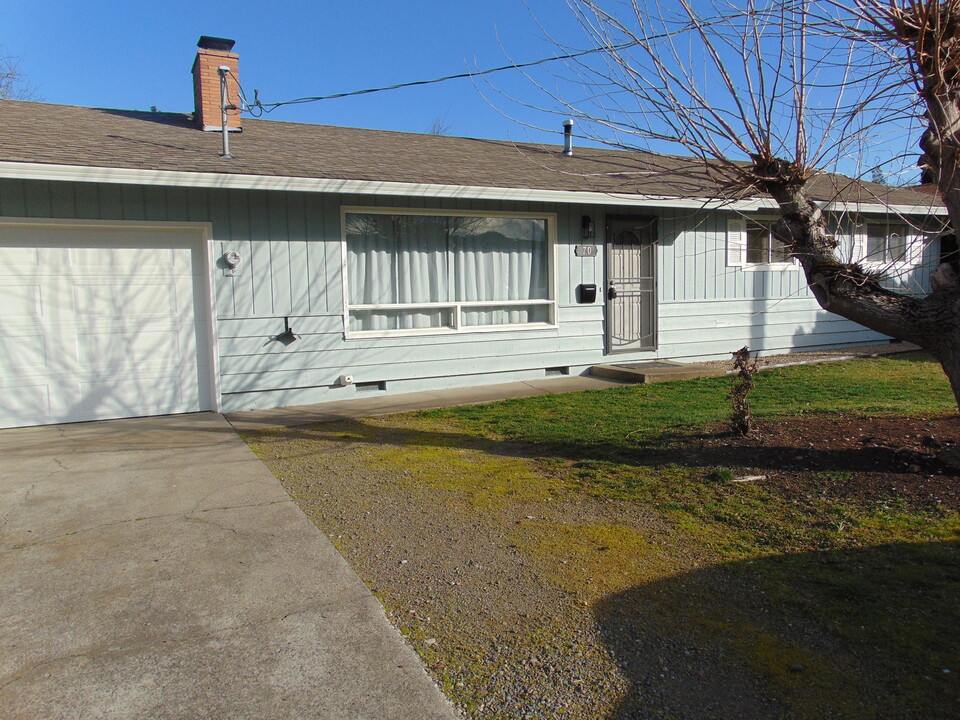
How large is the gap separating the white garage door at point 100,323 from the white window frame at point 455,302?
1.68 meters

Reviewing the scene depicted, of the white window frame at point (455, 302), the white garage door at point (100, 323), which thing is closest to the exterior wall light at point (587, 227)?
the white window frame at point (455, 302)

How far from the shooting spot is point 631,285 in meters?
11.2

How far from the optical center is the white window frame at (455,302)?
29.8 feet

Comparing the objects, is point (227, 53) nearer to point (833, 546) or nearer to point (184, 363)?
point (184, 363)

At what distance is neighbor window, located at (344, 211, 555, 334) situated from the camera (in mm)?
9344

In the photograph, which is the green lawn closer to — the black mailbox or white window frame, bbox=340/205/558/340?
white window frame, bbox=340/205/558/340

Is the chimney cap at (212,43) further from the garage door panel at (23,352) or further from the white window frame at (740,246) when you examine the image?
the white window frame at (740,246)

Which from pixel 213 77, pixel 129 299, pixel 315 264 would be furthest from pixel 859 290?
pixel 213 77

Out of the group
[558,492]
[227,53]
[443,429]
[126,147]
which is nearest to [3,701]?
[558,492]

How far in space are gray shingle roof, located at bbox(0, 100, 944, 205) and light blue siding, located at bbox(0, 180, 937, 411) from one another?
0.36 meters

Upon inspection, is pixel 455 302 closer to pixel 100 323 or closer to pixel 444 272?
pixel 444 272

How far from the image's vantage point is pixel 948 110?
476 centimetres

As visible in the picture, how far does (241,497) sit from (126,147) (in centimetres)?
492

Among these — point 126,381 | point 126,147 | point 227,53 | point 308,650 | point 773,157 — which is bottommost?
point 308,650
